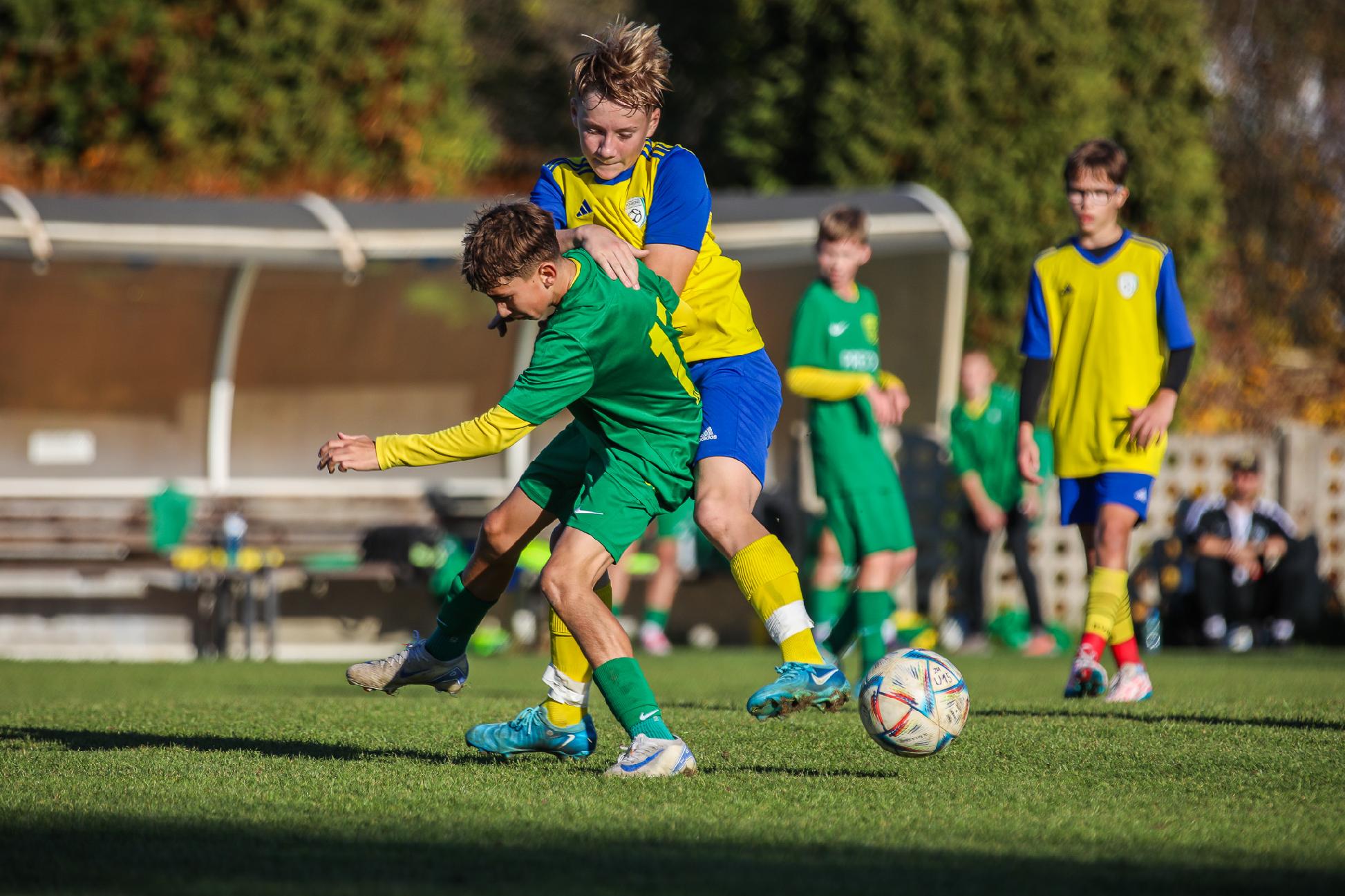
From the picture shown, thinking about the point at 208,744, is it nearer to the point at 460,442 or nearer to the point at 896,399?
the point at 460,442

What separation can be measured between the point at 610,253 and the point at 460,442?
0.71 metres

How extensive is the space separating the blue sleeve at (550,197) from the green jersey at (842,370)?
8.91 ft

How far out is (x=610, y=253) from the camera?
4605mm

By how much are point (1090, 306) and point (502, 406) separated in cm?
354

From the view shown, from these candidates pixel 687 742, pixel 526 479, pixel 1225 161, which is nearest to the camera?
pixel 526 479

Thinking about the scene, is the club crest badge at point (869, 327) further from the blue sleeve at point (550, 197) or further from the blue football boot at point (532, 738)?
the blue football boot at point (532, 738)

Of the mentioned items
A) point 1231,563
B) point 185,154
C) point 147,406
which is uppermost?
point 185,154

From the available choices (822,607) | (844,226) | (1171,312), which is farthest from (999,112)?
(1171,312)

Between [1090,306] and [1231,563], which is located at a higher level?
[1090,306]

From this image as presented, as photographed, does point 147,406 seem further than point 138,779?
Yes

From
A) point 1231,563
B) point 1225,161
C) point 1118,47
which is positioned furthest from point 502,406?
point 1225,161

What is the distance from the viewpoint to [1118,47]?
17.4 meters

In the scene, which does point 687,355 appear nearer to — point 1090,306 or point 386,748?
point 386,748

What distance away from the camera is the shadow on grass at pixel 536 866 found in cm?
312
